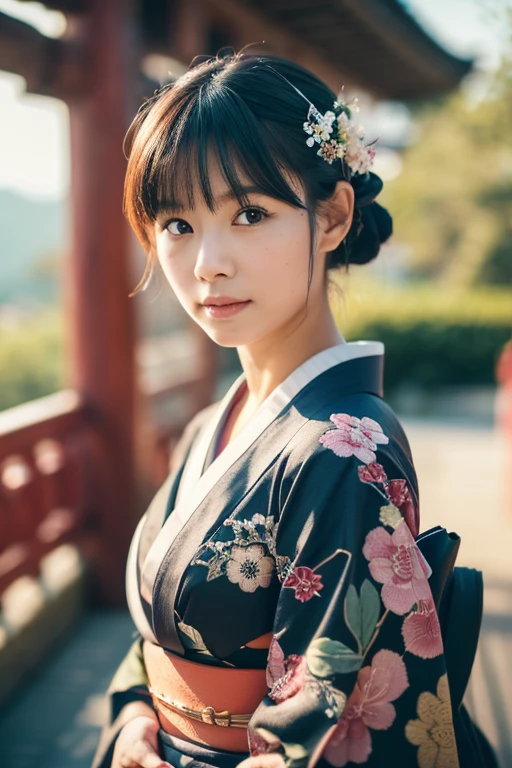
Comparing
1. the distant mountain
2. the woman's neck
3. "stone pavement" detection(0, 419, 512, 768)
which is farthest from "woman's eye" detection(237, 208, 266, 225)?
the distant mountain

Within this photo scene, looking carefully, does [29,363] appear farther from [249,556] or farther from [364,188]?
[249,556]

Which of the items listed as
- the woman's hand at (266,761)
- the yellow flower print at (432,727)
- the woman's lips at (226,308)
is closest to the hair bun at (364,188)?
the woman's lips at (226,308)

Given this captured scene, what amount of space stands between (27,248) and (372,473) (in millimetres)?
25290

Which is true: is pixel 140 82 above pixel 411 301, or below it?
above

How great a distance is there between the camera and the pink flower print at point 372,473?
1.13 m

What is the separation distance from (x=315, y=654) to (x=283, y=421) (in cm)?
38

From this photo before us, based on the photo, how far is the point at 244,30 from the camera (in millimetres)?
4637

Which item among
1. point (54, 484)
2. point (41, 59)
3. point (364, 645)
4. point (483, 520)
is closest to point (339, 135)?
point (364, 645)

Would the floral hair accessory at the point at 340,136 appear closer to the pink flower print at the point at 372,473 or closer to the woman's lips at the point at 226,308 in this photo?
the woman's lips at the point at 226,308

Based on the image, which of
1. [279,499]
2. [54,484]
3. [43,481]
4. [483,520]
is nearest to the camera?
[279,499]

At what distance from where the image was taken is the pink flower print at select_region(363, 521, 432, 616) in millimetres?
1113

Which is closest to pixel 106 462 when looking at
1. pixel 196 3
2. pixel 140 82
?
pixel 140 82

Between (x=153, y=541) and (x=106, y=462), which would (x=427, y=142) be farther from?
(x=153, y=541)

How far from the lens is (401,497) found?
1176 mm
